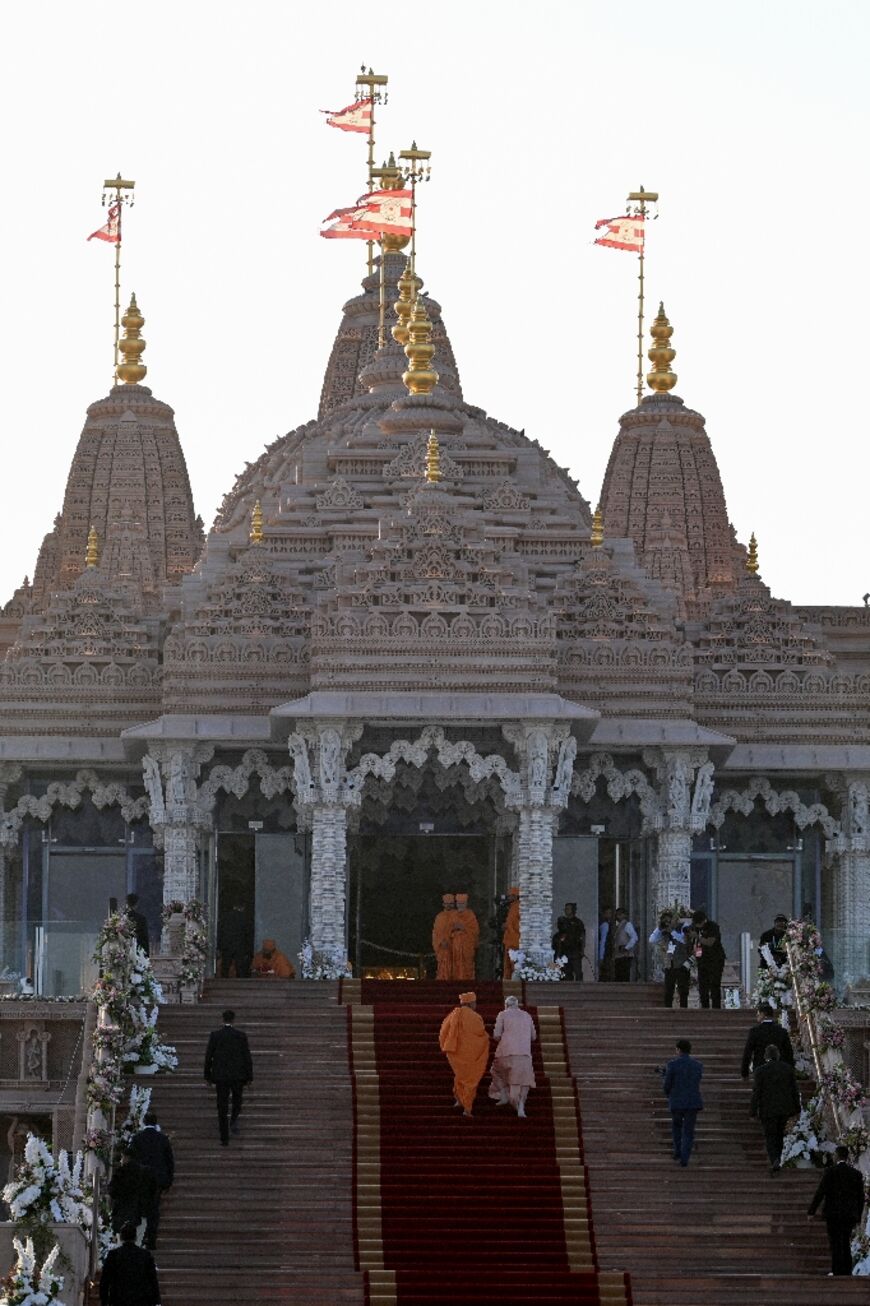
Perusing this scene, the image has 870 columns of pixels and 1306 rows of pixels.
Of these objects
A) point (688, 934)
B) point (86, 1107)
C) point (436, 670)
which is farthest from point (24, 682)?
point (86, 1107)

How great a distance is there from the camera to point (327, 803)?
1956 inches

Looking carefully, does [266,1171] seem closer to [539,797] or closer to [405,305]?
[539,797]

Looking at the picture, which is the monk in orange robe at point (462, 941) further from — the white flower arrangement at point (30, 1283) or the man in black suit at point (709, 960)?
the white flower arrangement at point (30, 1283)

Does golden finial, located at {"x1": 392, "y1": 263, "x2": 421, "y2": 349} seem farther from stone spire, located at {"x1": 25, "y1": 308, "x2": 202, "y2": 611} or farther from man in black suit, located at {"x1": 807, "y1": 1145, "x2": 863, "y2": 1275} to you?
man in black suit, located at {"x1": 807, "y1": 1145, "x2": 863, "y2": 1275}

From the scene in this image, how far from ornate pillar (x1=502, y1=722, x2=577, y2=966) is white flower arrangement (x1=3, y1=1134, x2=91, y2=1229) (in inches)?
654

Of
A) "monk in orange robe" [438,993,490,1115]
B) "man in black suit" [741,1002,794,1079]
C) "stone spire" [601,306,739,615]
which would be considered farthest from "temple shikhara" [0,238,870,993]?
"monk in orange robe" [438,993,490,1115]

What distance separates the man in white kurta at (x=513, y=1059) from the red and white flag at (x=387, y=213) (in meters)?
29.5

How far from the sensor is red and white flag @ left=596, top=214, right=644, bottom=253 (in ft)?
234

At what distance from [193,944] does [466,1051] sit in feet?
24.9

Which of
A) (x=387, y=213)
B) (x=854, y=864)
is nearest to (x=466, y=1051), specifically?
(x=854, y=864)

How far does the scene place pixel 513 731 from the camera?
49.8 metres

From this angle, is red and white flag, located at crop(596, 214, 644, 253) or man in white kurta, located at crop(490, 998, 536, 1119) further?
red and white flag, located at crop(596, 214, 644, 253)

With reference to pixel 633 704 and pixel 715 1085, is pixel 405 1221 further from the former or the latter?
pixel 633 704

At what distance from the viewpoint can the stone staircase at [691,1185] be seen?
3422cm
